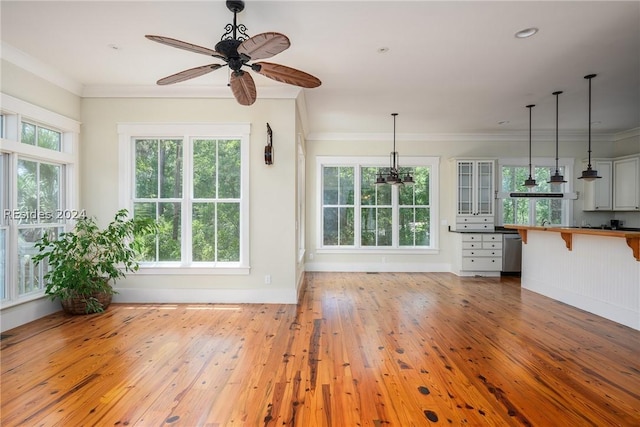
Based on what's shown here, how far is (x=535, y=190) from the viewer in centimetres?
684

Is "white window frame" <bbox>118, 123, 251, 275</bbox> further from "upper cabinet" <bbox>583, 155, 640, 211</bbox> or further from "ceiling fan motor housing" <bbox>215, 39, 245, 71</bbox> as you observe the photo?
"upper cabinet" <bbox>583, 155, 640, 211</bbox>

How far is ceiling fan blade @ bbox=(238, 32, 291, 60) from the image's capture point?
1942 mm

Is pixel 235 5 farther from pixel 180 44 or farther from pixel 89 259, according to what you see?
pixel 89 259

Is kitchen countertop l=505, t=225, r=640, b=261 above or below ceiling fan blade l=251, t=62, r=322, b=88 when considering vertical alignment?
below

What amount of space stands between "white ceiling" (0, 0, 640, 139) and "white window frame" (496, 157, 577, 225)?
65.2 inches

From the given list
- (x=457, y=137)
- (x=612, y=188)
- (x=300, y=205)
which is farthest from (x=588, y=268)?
(x=300, y=205)

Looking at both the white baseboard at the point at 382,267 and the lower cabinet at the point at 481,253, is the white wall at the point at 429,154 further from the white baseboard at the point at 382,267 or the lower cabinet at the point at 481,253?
the lower cabinet at the point at 481,253

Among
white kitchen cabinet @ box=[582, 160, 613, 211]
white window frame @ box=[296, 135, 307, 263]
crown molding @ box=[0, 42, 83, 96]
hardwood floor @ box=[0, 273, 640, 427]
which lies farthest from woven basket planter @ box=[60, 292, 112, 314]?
white kitchen cabinet @ box=[582, 160, 613, 211]

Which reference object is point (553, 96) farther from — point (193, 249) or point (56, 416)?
point (56, 416)

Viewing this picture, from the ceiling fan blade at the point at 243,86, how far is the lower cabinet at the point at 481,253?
16.8ft

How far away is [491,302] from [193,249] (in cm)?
420

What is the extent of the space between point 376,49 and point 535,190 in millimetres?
5522

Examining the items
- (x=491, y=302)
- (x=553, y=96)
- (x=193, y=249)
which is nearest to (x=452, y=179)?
(x=553, y=96)

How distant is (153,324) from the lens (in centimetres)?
351
